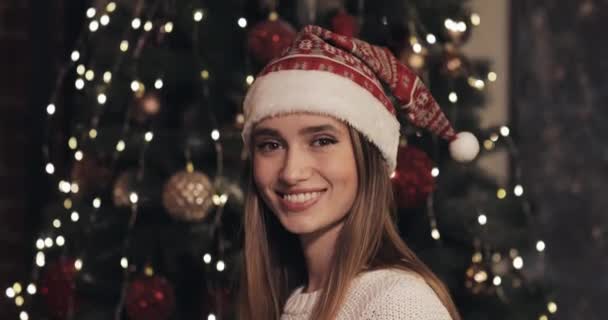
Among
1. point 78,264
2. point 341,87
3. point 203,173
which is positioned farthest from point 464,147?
point 78,264

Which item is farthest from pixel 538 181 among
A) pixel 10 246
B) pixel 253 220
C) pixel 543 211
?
pixel 10 246

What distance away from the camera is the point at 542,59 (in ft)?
10.4

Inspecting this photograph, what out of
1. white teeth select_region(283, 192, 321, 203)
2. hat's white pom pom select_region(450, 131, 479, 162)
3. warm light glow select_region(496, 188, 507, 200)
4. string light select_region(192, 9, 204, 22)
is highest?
string light select_region(192, 9, 204, 22)

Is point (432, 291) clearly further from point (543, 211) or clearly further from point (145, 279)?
point (543, 211)

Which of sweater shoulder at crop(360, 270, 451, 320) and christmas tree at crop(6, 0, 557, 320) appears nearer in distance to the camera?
sweater shoulder at crop(360, 270, 451, 320)

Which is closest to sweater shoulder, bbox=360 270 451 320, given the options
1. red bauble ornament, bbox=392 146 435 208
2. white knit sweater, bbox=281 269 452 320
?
white knit sweater, bbox=281 269 452 320

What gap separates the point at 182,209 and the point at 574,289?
1.48 m

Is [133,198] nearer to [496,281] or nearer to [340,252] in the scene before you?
[340,252]

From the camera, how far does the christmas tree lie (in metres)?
2.39

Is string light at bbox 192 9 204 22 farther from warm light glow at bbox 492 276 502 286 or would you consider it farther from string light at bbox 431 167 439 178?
warm light glow at bbox 492 276 502 286

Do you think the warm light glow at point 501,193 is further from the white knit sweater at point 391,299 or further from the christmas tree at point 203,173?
the white knit sweater at point 391,299

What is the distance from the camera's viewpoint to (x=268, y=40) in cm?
236

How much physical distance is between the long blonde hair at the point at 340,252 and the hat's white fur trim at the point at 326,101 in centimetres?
3

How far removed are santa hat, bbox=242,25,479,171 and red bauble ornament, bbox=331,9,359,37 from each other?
584 millimetres
